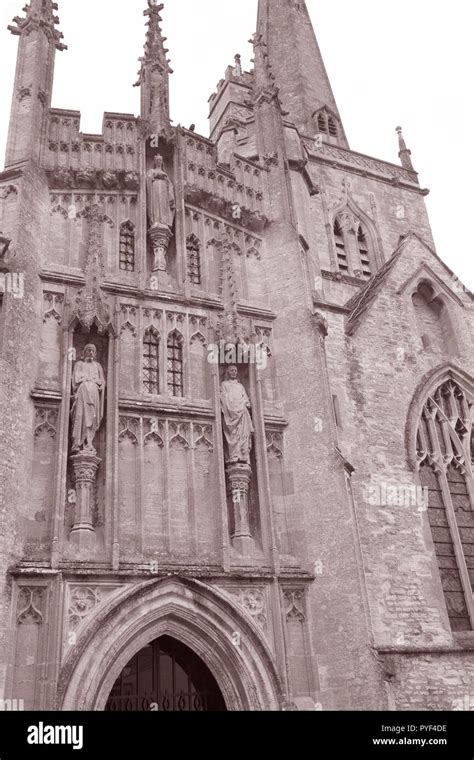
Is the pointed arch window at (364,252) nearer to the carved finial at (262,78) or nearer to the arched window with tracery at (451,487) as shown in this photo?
the carved finial at (262,78)

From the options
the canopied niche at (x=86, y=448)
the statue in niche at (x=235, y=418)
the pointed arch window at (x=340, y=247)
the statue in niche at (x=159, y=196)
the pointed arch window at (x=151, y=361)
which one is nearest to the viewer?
the canopied niche at (x=86, y=448)

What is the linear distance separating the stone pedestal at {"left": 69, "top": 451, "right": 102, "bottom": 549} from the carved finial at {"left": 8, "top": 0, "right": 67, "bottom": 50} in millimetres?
8642

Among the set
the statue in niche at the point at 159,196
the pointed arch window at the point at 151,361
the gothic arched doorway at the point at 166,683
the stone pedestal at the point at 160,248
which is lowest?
the gothic arched doorway at the point at 166,683

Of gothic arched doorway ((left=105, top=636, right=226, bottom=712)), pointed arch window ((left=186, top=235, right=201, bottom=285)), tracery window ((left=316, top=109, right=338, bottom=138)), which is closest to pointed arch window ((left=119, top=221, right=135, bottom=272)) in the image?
pointed arch window ((left=186, top=235, right=201, bottom=285))

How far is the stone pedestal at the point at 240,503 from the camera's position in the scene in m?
11.2

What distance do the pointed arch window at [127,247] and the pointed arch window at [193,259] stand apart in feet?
3.49

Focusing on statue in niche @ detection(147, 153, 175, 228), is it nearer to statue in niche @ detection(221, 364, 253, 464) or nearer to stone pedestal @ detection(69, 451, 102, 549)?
statue in niche @ detection(221, 364, 253, 464)

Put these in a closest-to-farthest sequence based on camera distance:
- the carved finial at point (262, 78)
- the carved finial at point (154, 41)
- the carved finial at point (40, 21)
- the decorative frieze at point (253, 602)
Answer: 1. the decorative frieze at point (253, 602)
2. the carved finial at point (40, 21)
3. the carved finial at point (154, 41)
4. the carved finial at point (262, 78)

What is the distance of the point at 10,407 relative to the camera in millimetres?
10430

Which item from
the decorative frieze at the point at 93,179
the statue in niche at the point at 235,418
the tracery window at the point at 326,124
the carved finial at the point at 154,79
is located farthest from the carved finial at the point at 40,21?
the tracery window at the point at 326,124

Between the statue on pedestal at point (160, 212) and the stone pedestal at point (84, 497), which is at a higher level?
the statue on pedestal at point (160, 212)

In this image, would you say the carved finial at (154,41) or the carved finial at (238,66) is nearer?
the carved finial at (154,41)
